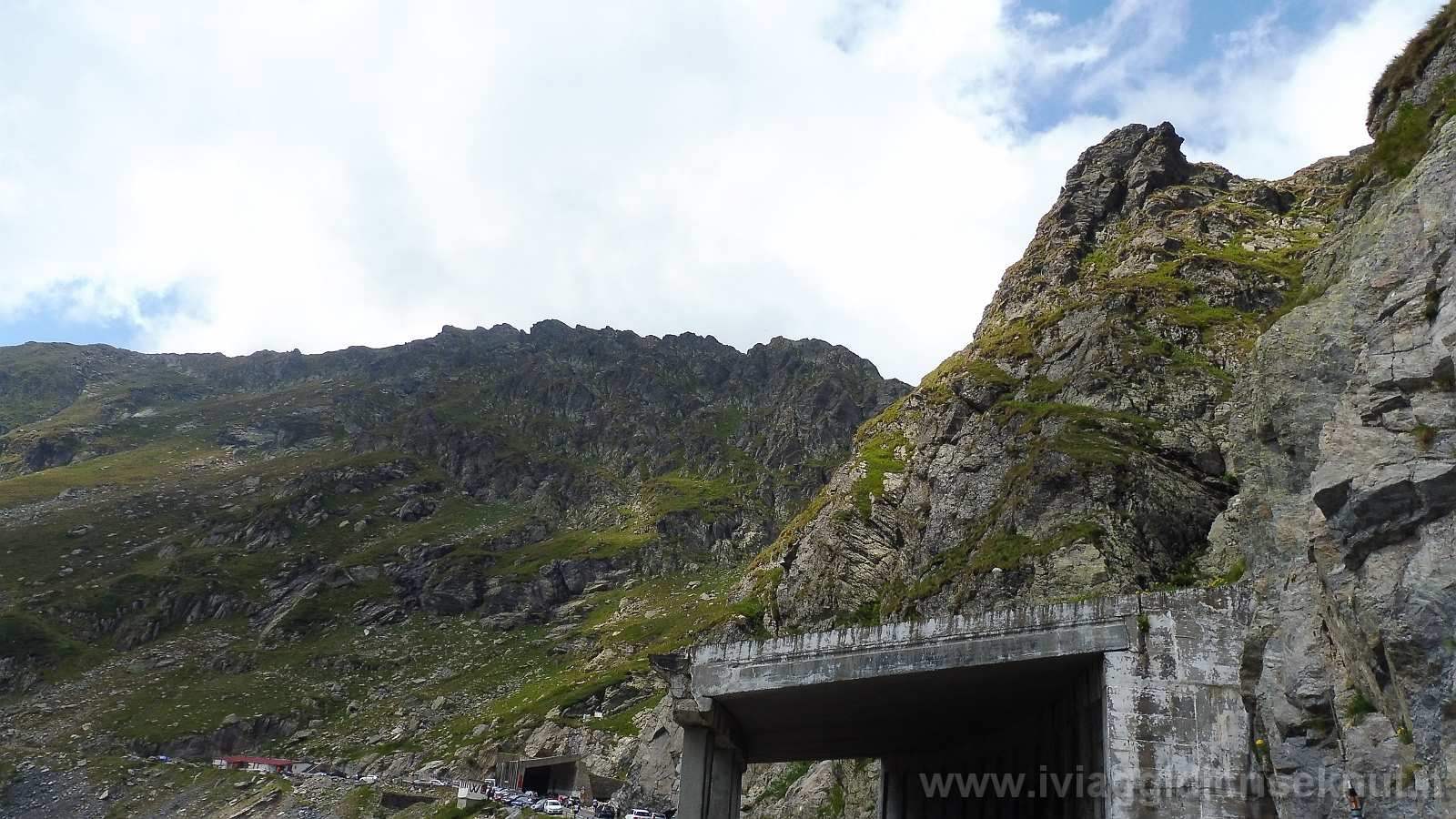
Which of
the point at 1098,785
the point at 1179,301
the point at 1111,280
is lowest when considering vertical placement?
the point at 1098,785

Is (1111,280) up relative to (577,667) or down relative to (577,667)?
up

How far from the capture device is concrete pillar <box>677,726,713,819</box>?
940 inches

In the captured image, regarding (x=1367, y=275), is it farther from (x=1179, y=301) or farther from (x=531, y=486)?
(x=531, y=486)

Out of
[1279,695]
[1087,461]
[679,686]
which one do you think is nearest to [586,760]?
[1087,461]

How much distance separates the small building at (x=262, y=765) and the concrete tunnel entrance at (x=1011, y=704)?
181 ft

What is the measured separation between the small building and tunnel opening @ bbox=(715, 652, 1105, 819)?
5486 centimetres

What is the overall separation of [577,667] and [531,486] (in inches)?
2815

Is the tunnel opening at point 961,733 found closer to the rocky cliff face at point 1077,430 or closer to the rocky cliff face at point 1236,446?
the rocky cliff face at point 1236,446

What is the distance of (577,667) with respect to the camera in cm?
9438

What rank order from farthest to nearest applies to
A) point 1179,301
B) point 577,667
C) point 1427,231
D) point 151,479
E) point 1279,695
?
point 151,479 < point 577,667 < point 1179,301 < point 1427,231 < point 1279,695

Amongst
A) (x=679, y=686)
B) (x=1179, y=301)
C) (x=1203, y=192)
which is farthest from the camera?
(x=1203, y=192)

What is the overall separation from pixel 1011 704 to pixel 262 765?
221 feet

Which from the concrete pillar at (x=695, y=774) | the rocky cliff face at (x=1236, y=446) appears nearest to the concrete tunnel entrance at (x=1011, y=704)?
the concrete pillar at (x=695, y=774)

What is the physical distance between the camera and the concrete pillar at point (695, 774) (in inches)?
940
